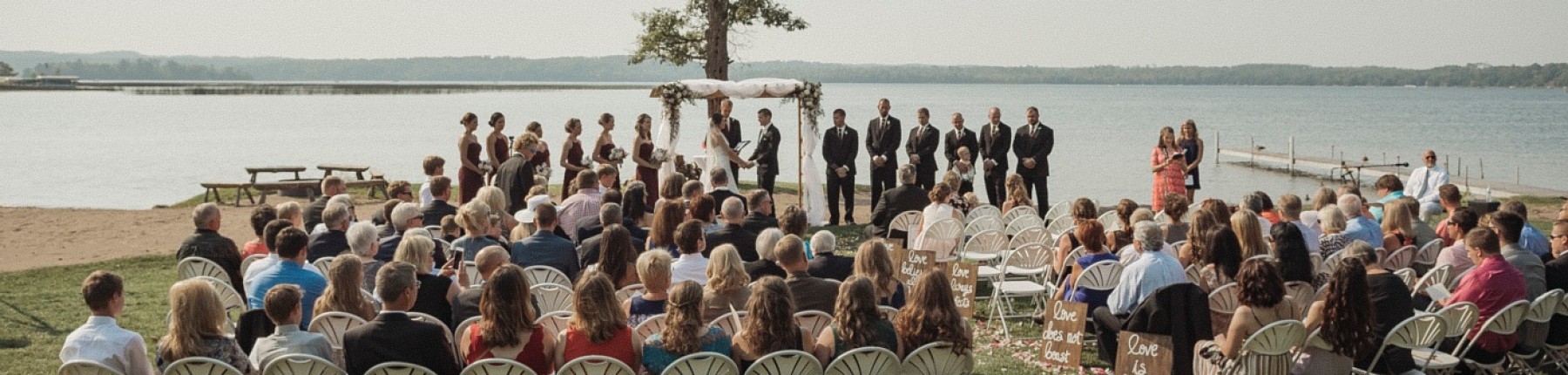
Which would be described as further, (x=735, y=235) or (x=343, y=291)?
(x=735, y=235)

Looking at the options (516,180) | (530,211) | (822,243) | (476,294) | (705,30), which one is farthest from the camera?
(705,30)

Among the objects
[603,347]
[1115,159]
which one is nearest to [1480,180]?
[1115,159]

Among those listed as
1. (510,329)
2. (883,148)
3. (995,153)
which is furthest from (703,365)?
(995,153)

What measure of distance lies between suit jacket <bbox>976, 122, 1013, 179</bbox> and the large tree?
29.1 ft

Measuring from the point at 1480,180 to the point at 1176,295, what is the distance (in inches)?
1128

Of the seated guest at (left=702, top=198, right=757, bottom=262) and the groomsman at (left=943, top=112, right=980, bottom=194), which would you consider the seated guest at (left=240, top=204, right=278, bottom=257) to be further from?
the groomsman at (left=943, top=112, right=980, bottom=194)

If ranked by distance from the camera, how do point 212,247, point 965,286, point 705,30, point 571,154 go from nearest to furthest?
point 212,247 < point 965,286 < point 571,154 < point 705,30

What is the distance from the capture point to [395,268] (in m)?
5.45

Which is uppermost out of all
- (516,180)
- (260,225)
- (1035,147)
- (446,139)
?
(1035,147)

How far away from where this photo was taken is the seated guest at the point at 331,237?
8.30 m

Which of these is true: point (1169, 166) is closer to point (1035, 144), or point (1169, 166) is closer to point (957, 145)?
point (1035, 144)

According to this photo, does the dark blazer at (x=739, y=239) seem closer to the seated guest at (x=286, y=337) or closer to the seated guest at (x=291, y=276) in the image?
the seated guest at (x=291, y=276)

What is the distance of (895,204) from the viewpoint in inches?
461

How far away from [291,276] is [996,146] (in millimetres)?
10415
